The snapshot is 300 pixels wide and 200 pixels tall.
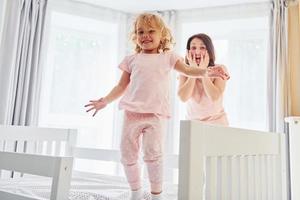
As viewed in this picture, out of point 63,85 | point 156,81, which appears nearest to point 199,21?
point 63,85

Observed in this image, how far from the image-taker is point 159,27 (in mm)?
1310

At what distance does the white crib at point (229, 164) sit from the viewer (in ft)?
2.67

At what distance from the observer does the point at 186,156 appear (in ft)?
2.65

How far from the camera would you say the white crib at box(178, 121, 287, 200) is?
0.81 meters

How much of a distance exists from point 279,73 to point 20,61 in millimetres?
1711

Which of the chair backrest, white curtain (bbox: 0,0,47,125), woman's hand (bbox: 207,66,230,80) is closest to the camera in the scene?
woman's hand (bbox: 207,66,230,80)

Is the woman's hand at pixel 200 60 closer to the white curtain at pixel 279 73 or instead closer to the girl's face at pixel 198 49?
the girl's face at pixel 198 49

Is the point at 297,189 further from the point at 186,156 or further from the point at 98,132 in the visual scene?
the point at 98,132

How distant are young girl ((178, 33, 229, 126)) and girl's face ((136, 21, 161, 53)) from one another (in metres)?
0.20

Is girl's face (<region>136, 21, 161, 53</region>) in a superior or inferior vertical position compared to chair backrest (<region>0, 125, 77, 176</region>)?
superior

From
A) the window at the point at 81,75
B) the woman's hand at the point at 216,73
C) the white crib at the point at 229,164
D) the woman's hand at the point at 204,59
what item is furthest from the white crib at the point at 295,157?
the window at the point at 81,75

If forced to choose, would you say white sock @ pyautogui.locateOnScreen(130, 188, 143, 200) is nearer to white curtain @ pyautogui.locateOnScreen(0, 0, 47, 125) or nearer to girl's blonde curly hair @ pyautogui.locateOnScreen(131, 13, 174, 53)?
girl's blonde curly hair @ pyautogui.locateOnScreen(131, 13, 174, 53)

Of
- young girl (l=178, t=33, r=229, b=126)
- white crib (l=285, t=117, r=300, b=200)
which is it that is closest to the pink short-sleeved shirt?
young girl (l=178, t=33, r=229, b=126)

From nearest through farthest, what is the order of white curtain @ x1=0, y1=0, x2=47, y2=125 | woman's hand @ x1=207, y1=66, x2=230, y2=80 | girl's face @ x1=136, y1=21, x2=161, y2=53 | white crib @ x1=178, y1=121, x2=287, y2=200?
white crib @ x1=178, y1=121, x2=287, y2=200 < woman's hand @ x1=207, y1=66, x2=230, y2=80 < girl's face @ x1=136, y1=21, x2=161, y2=53 < white curtain @ x1=0, y1=0, x2=47, y2=125
